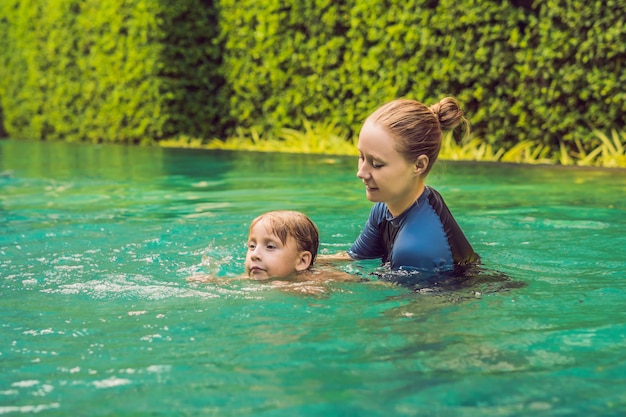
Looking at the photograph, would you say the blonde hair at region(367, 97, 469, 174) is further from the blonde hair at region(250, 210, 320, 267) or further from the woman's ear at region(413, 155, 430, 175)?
the blonde hair at region(250, 210, 320, 267)

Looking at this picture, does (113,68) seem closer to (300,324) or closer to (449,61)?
(449,61)

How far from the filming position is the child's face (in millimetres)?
4367

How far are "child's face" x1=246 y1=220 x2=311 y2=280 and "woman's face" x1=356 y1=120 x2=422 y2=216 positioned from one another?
0.53 meters

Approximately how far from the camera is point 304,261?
4469mm

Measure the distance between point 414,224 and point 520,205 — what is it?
3.10 meters

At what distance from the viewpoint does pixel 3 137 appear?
2162 cm

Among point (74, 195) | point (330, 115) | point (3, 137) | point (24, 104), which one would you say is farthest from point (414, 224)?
point (3, 137)

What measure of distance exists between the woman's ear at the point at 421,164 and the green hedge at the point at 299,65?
20.0ft

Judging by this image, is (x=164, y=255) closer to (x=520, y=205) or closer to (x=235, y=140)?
(x=520, y=205)

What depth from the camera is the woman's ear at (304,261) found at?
445cm

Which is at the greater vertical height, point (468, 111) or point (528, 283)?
point (468, 111)

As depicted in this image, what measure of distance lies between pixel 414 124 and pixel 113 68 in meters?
13.1

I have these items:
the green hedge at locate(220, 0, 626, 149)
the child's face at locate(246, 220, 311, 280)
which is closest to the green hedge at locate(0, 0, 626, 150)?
the green hedge at locate(220, 0, 626, 149)

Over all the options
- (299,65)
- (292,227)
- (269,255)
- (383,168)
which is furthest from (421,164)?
(299,65)
